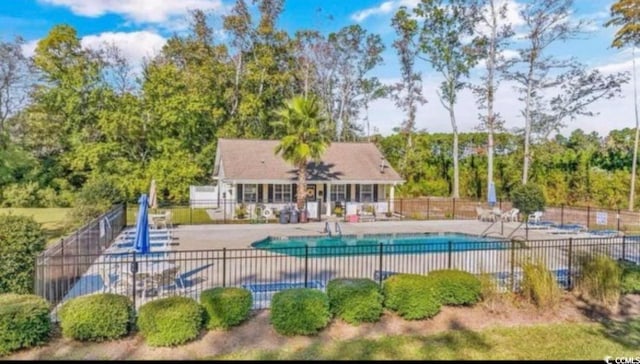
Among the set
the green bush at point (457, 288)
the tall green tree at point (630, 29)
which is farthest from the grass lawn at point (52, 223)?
the tall green tree at point (630, 29)

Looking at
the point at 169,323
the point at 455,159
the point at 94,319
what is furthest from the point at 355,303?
the point at 455,159

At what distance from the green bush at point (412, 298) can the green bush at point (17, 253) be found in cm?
658

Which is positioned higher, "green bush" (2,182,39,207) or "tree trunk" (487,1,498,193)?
"tree trunk" (487,1,498,193)

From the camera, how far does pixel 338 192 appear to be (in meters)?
26.2

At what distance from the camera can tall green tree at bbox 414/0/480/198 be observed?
30906 millimetres

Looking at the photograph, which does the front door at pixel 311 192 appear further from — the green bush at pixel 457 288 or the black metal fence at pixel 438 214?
the green bush at pixel 457 288

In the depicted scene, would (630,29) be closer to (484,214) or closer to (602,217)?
(602,217)

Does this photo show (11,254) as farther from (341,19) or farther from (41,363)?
(341,19)

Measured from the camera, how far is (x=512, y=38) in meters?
29.4

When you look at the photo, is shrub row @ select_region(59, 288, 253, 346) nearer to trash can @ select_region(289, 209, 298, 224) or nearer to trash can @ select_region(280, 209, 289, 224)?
trash can @ select_region(280, 209, 289, 224)

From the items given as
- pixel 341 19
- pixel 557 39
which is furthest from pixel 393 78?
pixel 557 39

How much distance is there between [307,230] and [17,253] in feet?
41.6

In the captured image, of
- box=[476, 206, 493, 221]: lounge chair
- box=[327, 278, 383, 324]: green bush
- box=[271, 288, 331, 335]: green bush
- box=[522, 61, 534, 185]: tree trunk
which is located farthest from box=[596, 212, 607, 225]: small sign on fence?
box=[271, 288, 331, 335]: green bush

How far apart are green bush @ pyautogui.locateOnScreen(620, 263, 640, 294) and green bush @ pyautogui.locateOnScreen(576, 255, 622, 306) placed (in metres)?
0.17
